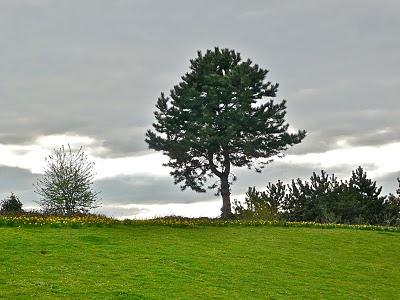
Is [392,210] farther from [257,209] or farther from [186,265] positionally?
[186,265]

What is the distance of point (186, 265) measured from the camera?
22.2 m

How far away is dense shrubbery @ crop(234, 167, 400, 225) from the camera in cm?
6550

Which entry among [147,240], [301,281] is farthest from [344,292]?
[147,240]

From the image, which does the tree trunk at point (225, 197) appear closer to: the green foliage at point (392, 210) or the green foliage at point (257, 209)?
the green foliage at point (257, 209)

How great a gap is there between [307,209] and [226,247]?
40786mm

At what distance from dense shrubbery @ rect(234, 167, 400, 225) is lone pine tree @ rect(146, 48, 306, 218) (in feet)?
18.2

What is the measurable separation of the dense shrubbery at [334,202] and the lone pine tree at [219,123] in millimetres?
5550

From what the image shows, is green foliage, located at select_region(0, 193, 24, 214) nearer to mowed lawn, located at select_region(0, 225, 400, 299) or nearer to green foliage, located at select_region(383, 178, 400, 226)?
mowed lawn, located at select_region(0, 225, 400, 299)

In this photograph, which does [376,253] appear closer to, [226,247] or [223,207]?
[226,247]

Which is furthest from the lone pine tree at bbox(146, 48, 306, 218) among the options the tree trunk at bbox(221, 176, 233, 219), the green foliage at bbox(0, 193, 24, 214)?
the green foliage at bbox(0, 193, 24, 214)

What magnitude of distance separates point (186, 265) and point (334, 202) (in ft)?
154

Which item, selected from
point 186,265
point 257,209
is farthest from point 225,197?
point 186,265

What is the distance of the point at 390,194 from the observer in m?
72.4

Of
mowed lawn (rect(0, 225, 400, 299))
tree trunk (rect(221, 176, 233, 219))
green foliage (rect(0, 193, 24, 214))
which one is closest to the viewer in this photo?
mowed lawn (rect(0, 225, 400, 299))
